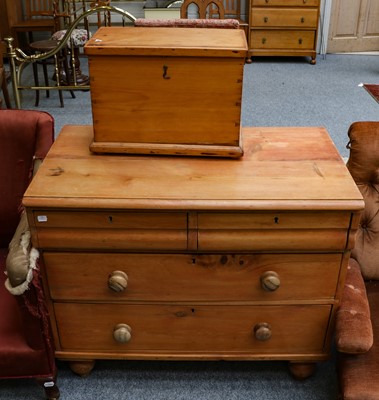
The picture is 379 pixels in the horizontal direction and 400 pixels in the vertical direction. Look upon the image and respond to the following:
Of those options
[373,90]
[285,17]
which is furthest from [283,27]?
[373,90]

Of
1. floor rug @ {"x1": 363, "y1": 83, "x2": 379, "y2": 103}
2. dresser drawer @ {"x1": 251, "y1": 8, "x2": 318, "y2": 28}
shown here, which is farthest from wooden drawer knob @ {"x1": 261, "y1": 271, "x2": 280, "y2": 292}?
dresser drawer @ {"x1": 251, "y1": 8, "x2": 318, "y2": 28}

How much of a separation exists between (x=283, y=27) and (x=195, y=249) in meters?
4.36

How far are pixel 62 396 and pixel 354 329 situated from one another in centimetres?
97

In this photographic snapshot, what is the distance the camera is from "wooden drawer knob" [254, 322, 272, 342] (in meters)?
1.63

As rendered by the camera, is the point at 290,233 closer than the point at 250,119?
Yes

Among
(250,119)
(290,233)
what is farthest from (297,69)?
(290,233)

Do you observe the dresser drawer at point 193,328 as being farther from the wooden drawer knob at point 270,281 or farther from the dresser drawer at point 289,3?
the dresser drawer at point 289,3

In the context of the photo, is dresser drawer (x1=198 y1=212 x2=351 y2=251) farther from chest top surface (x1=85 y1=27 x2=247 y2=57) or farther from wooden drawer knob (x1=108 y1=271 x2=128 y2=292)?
chest top surface (x1=85 y1=27 x2=247 y2=57)

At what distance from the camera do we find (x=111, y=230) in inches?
57.9

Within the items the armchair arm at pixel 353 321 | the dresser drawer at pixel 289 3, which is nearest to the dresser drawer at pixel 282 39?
the dresser drawer at pixel 289 3

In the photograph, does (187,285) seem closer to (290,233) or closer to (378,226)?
(290,233)

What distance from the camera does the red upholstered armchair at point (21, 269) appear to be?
4.84 feet

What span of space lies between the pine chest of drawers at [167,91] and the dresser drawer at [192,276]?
1.10 feet

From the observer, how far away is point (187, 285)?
1577 mm
